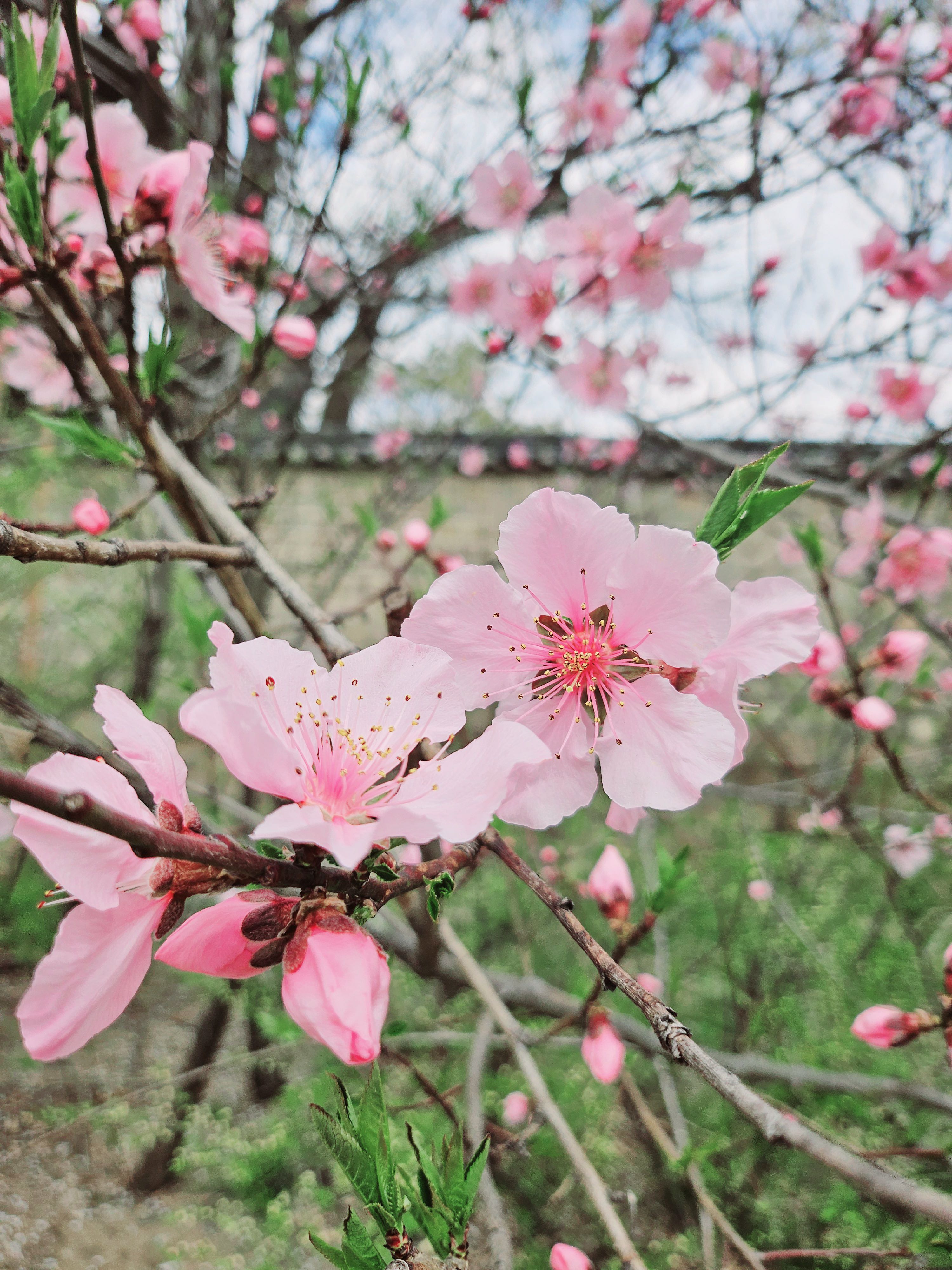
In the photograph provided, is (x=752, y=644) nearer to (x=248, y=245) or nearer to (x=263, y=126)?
(x=248, y=245)

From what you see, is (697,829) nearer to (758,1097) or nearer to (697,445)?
(697,445)

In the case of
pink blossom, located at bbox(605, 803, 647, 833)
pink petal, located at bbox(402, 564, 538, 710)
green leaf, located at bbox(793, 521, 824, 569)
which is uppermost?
green leaf, located at bbox(793, 521, 824, 569)

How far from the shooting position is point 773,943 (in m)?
2.99

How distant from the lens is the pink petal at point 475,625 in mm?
621

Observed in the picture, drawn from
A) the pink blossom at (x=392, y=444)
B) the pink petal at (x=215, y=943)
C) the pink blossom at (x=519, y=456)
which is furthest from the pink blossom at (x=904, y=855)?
the pink blossom at (x=392, y=444)

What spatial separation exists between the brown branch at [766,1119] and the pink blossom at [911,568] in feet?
6.94

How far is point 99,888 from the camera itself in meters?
0.45

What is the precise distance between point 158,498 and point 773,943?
296cm

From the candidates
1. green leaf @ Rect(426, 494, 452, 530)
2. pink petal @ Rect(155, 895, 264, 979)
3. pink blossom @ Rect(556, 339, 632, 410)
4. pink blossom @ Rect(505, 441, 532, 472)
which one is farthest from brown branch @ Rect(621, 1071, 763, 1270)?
pink blossom @ Rect(505, 441, 532, 472)

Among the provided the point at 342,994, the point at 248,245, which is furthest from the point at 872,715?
the point at 248,245

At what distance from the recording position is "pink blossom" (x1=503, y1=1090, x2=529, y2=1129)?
198 cm

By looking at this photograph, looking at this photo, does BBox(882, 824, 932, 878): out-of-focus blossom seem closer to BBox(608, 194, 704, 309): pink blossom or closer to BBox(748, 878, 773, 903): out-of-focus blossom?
BBox(748, 878, 773, 903): out-of-focus blossom

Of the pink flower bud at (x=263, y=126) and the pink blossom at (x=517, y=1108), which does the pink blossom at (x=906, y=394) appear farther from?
the pink blossom at (x=517, y=1108)

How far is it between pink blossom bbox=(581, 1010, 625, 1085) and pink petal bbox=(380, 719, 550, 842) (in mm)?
726
